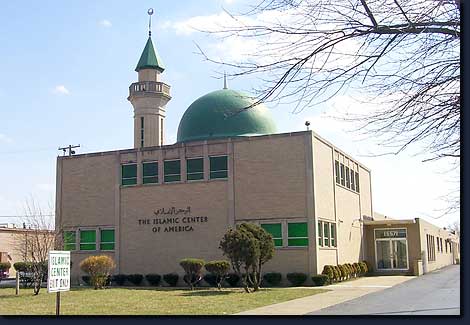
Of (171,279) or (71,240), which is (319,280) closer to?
(171,279)

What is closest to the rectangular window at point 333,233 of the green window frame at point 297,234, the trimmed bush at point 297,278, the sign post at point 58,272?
the green window frame at point 297,234

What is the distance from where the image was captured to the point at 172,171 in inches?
1350

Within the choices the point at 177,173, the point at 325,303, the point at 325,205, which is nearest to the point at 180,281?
the point at 177,173

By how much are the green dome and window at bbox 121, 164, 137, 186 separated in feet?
14.0

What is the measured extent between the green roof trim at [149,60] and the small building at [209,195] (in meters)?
0.25

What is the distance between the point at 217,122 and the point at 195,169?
177 inches

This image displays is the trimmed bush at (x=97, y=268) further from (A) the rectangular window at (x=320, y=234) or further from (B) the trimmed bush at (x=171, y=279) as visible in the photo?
(A) the rectangular window at (x=320, y=234)

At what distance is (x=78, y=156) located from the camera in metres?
37.1

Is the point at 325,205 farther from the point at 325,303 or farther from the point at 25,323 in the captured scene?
the point at 25,323

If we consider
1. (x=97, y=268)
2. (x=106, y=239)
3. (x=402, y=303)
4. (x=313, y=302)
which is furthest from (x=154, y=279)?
(x=402, y=303)

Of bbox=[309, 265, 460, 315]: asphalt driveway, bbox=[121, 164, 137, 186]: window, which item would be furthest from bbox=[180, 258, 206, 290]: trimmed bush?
bbox=[309, 265, 460, 315]: asphalt driveway

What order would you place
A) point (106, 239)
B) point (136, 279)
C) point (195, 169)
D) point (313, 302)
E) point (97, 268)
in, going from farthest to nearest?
point (106, 239) < point (195, 169) < point (136, 279) < point (97, 268) < point (313, 302)

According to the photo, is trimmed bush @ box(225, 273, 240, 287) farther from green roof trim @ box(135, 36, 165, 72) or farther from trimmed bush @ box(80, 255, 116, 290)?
green roof trim @ box(135, 36, 165, 72)

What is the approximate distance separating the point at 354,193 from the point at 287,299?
66.2 feet
